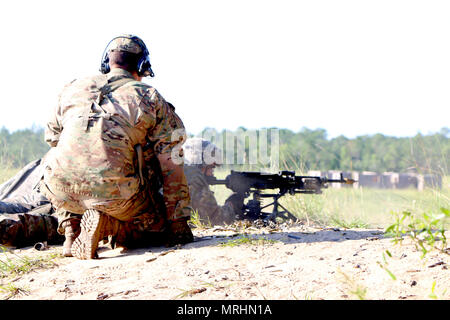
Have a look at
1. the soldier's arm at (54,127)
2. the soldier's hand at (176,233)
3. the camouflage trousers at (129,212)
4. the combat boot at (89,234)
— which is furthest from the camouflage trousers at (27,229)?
the soldier's hand at (176,233)

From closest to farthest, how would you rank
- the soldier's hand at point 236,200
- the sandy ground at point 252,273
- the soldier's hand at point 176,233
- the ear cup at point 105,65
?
the sandy ground at point 252,273, the soldier's hand at point 176,233, the ear cup at point 105,65, the soldier's hand at point 236,200

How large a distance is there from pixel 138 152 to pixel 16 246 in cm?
156

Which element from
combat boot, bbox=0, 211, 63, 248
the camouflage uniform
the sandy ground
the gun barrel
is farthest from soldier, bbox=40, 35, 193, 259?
the gun barrel

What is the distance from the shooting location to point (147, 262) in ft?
9.55

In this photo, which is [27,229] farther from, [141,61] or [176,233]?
[141,61]

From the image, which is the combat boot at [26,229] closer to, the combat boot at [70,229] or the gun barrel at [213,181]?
the combat boot at [70,229]

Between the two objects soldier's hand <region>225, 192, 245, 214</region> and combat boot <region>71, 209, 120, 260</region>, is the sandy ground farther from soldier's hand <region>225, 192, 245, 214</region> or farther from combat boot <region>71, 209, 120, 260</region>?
soldier's hand <region>225, 192, 245, 214</region>

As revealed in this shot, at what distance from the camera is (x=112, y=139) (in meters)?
3.02

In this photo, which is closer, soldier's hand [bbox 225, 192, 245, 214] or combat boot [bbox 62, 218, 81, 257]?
combat boot [bbox 62, 218, 81, 257]

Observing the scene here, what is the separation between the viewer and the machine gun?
227 inches

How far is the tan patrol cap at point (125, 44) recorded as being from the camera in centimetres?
346
